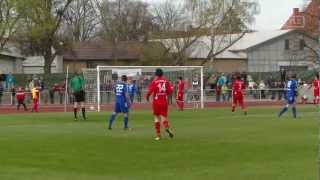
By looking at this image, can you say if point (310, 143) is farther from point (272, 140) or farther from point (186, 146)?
point (186, 146)

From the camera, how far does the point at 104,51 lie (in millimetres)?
86125

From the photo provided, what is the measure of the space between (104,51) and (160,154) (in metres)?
70.7

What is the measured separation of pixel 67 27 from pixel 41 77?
26651 mm

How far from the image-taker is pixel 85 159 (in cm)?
1512

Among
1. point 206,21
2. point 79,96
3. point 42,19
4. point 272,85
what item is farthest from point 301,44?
point 79,96

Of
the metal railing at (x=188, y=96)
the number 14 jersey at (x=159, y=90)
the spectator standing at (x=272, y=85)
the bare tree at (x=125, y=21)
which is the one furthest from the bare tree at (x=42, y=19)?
the number 14 jersey at (x=159, y=90)

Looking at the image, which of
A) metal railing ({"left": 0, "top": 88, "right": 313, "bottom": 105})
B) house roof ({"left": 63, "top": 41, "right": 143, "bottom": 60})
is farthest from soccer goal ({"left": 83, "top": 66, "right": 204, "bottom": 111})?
house roof ({"left": 63, "top": 41, "right": 143, "bottom": 60})

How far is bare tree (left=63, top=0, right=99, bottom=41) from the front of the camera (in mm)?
77375

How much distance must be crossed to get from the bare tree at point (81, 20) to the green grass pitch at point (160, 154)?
5329cm

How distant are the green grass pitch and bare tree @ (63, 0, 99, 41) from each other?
53.3 metres

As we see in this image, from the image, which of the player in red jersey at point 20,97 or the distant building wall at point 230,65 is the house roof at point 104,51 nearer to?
the distant building wall at point 230,65

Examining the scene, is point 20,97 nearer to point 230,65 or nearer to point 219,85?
point 219,85

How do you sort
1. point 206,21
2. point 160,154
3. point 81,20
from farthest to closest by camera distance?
point 81,20 < point 206,21 < point 160,154

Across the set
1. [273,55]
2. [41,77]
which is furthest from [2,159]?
[273,55]
